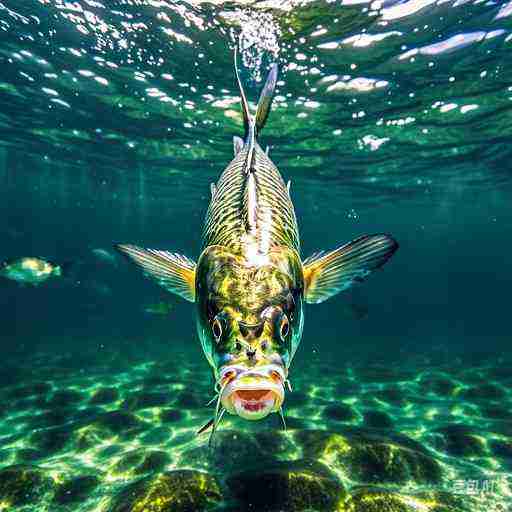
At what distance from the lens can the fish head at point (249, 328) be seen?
6.43 ft

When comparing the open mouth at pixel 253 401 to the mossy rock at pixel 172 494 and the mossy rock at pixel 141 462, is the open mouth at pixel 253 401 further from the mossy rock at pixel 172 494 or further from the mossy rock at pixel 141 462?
the mossy rock at pixel 141 462

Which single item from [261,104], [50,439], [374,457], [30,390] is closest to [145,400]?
[50,439]

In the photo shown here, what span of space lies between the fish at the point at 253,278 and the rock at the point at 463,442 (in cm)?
619

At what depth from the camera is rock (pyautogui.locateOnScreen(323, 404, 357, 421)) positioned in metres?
9.64

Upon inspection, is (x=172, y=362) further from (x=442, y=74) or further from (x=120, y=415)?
(x=442, y=74)

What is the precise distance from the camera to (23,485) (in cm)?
584

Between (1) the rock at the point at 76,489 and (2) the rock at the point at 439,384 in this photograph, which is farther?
(2) the rock at the point at 439,384

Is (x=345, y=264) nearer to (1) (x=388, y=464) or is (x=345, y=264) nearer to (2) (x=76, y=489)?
(1) (x=388, y=464)

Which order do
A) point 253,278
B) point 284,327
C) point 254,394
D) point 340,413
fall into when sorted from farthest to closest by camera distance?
point 340,413
point 253,278
point 284,327
point 254,394

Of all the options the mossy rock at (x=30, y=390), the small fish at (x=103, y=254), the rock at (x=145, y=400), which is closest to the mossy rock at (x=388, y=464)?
the rock at (x=145, y=400)

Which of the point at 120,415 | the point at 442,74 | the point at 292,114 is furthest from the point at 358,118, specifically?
the point at 120,415

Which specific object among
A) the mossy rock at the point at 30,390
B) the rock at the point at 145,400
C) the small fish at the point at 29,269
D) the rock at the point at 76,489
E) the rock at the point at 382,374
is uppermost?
the small fish at the point at 29,269

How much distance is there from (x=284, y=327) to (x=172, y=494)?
379 cm

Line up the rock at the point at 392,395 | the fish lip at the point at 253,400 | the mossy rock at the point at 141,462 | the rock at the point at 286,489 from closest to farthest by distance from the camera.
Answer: the fish lip at the point at 253,400 < the rock at the point at 286,489 < the mossy rock at the point at 141,462 < the rock at the point at 392,395
